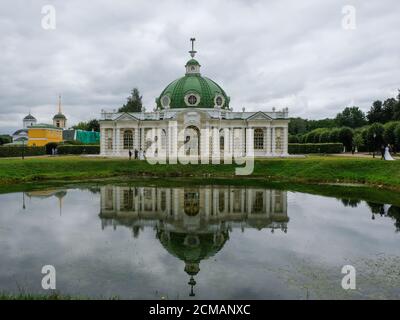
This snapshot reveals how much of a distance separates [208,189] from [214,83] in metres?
33.1

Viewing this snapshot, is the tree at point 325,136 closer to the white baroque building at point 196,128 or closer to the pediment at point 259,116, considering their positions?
the white baroque building at point 196,128

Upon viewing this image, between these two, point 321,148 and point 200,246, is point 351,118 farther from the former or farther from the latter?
point 200,246

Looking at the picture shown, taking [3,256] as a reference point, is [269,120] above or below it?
above

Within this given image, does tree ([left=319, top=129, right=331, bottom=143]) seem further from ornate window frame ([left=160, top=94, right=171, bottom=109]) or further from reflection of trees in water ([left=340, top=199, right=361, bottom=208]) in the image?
reflection of trees in water ([left=340, top=199, right=361, bottom=208])

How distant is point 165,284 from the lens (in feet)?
34.8

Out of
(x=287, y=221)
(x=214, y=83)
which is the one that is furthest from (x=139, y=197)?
(x=214, y=83)

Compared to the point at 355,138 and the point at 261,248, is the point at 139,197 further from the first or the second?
the point at 355,138

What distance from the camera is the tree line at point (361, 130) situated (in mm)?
57250

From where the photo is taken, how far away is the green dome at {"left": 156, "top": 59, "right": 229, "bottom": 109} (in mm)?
55656

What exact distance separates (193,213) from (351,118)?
9936 centimetres

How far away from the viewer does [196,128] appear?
179ft

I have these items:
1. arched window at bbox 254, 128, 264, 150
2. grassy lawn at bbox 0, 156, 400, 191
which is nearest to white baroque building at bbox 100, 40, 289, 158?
arched window at bbox 254, 128, 264, 150

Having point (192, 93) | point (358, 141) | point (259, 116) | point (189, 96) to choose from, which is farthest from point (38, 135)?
point (358, 141)

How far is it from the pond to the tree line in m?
28.9
